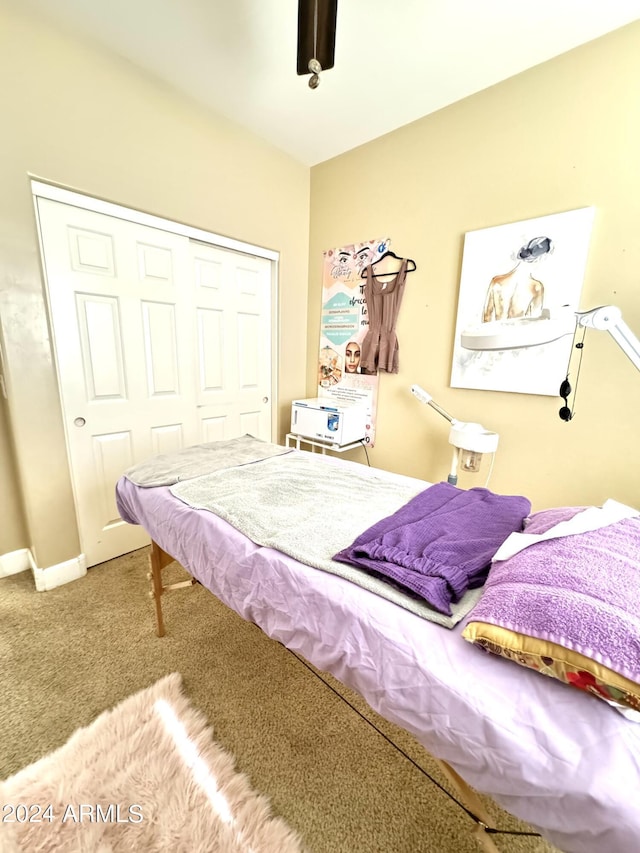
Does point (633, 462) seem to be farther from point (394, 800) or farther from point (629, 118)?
point (394, 800)

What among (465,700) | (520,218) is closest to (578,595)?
(465,700)

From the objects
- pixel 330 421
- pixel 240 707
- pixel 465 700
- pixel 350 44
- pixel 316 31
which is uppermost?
pixel 350 44

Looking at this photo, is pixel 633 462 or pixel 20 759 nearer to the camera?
pixel 20 759

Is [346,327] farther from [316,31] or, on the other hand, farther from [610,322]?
[610,322]

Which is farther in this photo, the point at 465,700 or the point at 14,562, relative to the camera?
the point at 14,562

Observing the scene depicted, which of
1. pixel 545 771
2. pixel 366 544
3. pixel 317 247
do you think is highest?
pixel 317 247

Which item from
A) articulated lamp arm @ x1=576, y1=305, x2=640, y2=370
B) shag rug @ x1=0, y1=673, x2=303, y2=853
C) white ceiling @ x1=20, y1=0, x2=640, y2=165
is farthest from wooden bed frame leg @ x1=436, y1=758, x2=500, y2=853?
white ceiling @ x1=20, y1=0, x2=640, y2=165

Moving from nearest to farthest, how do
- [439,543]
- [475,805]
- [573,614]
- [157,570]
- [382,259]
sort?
[573,614] → [475,805] → [439,543] → [157,570] → [382,259]

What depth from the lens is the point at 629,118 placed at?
154 cm

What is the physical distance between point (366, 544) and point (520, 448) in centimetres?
154

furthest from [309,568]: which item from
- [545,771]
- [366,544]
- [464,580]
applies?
[545,771]

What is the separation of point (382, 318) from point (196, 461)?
168 centimetres

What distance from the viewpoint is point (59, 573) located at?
1869 millimetres

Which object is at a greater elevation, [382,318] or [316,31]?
[316,31]
